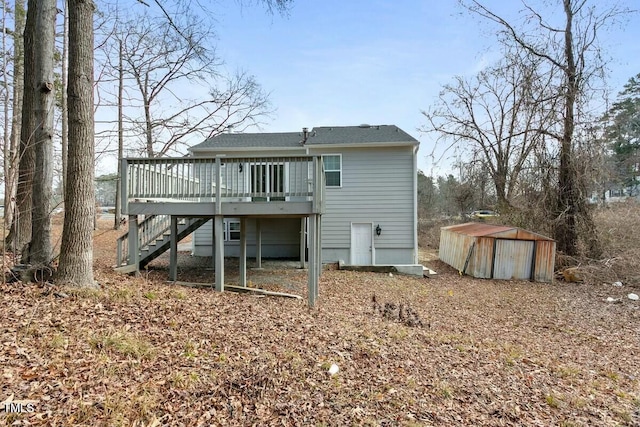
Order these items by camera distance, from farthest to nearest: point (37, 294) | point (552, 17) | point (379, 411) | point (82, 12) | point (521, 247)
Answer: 1. point (552, 17)
2. point (521, 247)
3. point (82, 12)
4. point (37, 294)
5. point (379, 411)

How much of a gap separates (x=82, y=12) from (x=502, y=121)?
21433 mm

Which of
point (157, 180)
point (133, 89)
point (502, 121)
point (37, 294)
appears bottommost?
point (37, 294)

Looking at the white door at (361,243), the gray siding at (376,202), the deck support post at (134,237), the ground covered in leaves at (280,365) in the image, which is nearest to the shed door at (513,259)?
the gray siding at (376,202)

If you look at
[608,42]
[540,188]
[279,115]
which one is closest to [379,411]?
[540,188]

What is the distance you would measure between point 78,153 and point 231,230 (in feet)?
27.9

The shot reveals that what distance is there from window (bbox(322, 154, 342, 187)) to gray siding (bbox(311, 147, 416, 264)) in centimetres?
15

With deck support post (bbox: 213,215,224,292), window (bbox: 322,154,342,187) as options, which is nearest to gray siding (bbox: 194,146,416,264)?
window (bbox: 322,154,342,187)

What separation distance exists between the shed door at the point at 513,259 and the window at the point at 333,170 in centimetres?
595

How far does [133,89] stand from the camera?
18.8 m

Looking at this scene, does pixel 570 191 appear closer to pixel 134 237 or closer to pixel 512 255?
pixel 512 255

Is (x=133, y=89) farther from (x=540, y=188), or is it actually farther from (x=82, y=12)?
(x=540, y=188)

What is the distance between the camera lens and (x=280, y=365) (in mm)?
3529

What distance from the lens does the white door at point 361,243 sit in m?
12.3

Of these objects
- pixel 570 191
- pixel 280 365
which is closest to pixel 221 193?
pixel 280 365
